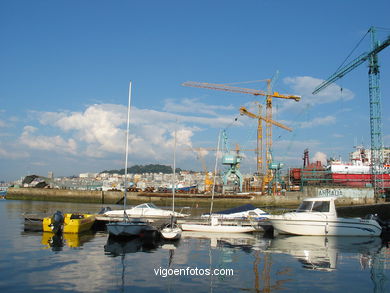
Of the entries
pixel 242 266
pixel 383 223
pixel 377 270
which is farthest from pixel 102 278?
pixel 383 223

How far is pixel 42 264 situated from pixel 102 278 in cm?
396

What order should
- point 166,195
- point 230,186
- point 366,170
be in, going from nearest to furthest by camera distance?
point 166,195 < point 366,170 < point 230,186

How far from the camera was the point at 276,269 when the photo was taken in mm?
15320

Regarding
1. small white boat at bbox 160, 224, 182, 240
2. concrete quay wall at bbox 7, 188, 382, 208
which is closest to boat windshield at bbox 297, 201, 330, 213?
small white boat at bbox 160, 224, 182, 240

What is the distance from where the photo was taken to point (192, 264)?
16.1m

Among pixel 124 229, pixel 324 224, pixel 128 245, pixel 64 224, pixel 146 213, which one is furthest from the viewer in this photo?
pixel 146 213

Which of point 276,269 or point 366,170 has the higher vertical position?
point 366,170

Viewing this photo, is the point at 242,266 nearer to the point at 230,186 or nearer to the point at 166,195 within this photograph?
the point at 166,195

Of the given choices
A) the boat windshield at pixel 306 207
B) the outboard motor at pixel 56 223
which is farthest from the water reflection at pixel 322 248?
the outboard motor at pixel 56 223

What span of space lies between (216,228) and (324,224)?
8216 millimetres

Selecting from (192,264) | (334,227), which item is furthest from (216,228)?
(192,264)

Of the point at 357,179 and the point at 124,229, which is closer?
the point at 124,229

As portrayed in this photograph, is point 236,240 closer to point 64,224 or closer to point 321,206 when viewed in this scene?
point 321,206

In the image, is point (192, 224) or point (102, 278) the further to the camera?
point (192, 224)
